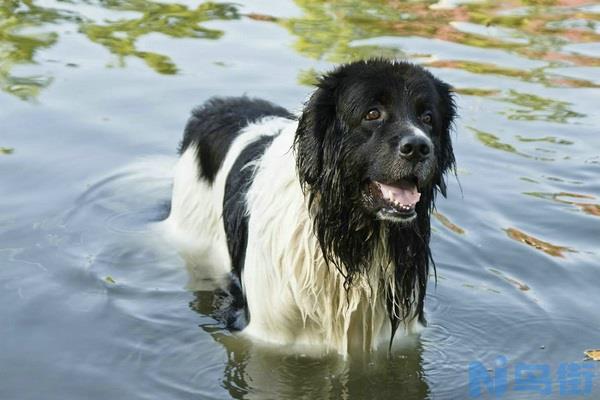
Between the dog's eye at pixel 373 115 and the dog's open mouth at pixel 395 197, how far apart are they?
0.31m

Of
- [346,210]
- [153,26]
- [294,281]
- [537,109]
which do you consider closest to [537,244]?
[294,281]

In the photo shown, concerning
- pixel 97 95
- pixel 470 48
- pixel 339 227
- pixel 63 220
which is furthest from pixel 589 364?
pixel 470 48

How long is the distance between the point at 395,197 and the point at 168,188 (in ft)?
11.6

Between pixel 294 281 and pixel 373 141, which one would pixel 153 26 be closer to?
pixel 294 281

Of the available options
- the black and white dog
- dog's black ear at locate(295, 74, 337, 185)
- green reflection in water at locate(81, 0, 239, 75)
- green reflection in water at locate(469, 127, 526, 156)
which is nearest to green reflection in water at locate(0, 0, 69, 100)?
green reflection in water at locate(81, 0, 239, 75)

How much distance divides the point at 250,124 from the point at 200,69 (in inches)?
187

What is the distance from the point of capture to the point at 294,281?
18.6ft

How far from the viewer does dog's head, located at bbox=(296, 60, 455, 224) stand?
5184 mm

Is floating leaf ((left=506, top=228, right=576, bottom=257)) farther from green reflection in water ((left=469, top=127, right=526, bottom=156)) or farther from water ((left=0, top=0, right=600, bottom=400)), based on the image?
green reflection in water ((left=469, top=127, right=526, bottom=156))

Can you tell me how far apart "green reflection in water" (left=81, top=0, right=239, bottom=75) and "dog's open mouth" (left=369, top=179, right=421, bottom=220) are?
6.58 metres

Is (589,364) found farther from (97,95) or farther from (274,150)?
(97,95)

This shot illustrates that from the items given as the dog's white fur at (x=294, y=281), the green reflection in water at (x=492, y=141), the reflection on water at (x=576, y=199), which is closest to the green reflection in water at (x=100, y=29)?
the green reflection in water at (x=492, y=141)

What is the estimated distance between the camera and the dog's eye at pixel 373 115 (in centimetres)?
532

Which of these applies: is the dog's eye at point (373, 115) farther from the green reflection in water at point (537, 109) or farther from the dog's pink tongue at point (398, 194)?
the green reflection in water at point (537, 109)
